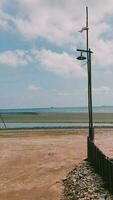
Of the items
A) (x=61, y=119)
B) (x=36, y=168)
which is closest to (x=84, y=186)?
(x=36, y=168)

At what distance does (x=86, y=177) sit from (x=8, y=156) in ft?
39.0

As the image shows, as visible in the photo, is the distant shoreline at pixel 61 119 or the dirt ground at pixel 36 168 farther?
the distant shoreline at pixel 61 119

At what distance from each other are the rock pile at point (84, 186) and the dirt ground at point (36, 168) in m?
0.51

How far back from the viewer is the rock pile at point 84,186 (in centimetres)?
1770

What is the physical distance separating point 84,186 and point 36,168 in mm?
7480

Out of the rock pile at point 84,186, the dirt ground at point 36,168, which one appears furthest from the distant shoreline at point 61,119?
the rock pile at point 84,186

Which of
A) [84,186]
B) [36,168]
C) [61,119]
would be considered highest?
[61,119]

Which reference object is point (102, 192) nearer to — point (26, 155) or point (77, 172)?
point (77, 172)

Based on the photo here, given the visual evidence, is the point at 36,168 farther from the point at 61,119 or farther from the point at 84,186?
the point at 61,119

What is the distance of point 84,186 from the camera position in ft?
63.7

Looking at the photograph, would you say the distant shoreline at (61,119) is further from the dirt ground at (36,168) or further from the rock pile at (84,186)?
the rock pile at (84,186)

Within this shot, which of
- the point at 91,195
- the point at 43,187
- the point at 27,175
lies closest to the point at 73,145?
the point at 27,175

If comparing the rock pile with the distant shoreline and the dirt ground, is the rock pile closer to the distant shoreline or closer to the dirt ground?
the dirt ground

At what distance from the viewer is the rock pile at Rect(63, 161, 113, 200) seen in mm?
17703
